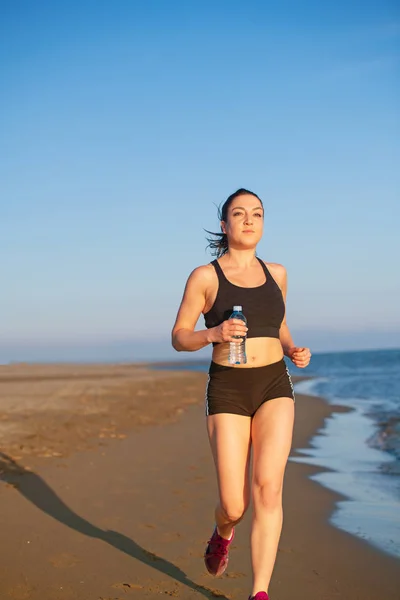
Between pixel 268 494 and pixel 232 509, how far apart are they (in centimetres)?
34

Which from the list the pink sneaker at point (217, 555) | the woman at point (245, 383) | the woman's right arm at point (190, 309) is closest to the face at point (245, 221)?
the woman at point (245, 383)

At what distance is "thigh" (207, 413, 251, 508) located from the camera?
4.37m

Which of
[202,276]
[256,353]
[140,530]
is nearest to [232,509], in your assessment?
[256,353]

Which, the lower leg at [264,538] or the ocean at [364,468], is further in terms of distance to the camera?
the ocean at [364,468]

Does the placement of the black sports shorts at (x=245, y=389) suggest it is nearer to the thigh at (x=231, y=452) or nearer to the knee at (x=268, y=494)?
the thigh at (x=231, y=452)

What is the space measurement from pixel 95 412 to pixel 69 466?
7.19 metres

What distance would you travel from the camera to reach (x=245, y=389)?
14.6ft

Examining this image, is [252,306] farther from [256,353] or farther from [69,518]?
[69,518]

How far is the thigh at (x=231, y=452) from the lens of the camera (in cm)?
437

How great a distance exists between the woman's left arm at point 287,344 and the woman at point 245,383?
1 centimetres

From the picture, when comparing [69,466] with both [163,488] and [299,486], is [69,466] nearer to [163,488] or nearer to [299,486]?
[163,488]

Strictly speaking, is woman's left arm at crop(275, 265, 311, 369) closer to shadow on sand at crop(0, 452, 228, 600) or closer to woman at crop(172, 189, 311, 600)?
woman at crop(172, 189, 311, 600)

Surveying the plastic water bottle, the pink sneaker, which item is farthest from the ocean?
the plastic water bottle

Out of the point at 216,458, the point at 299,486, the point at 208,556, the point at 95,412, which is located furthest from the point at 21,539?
the point at 95,412
